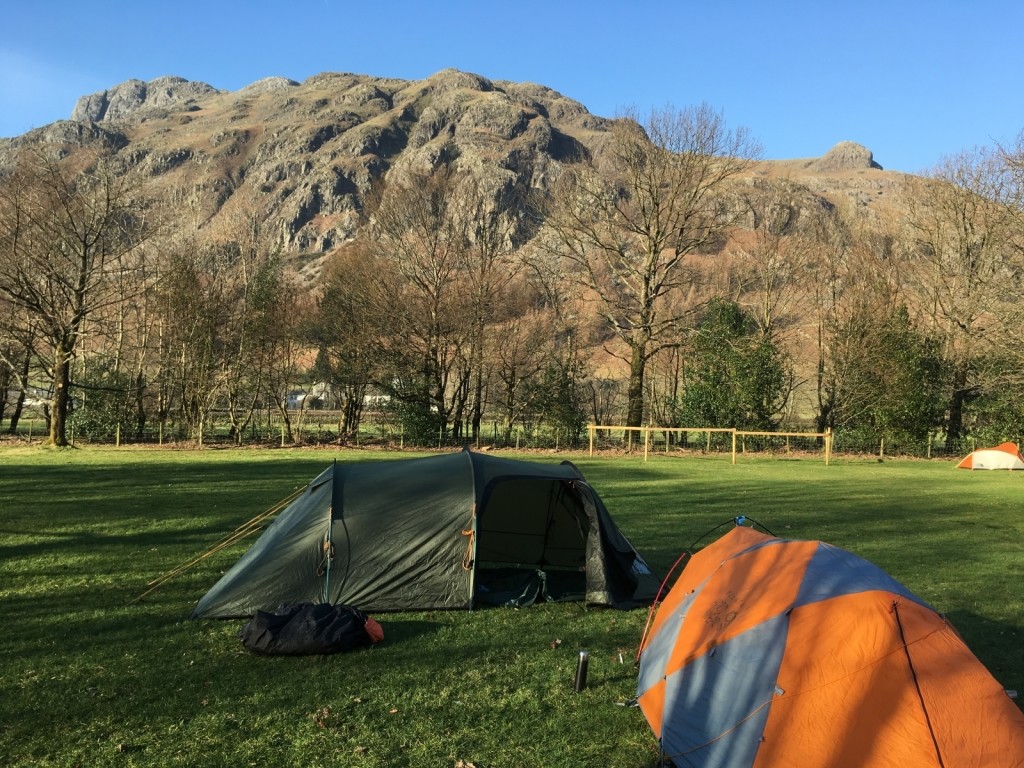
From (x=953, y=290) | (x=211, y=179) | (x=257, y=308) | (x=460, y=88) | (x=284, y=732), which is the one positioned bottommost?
(x=284, y=732)

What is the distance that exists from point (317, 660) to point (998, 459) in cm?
3006

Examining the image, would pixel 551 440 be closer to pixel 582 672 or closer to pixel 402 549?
pixel 402 549

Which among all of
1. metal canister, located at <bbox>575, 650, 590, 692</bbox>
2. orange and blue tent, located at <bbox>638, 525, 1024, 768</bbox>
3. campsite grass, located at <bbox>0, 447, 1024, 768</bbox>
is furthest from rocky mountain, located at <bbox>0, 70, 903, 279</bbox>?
orange and blue tent, located at <bbox>638, 525, 1024, 768</bbox>

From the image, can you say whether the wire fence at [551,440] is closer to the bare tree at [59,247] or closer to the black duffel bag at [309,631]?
the bare tree at [59,247]

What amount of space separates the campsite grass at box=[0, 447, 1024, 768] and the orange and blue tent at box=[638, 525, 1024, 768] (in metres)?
0.70

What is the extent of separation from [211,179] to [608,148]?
137 m

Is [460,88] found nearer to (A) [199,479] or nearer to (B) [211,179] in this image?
(B) [211,179]

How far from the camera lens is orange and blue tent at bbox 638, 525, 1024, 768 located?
3775mm

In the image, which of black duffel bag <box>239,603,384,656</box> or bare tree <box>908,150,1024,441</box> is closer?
black duffel bag <box>239,603,384,656</box>

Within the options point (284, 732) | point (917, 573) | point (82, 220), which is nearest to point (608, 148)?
point (82, 220)

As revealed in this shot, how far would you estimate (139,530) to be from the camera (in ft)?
38.6

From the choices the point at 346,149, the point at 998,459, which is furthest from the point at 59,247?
the point at 346,149

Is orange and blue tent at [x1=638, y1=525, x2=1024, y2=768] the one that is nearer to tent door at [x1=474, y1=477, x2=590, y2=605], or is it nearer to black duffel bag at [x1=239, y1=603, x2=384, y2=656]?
black duffel bag at [x1=239, y1=603, x2=384, y2=656]

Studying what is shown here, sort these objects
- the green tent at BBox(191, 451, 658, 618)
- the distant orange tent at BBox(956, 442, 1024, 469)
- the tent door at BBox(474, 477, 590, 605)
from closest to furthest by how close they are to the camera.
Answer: the green tent at BBox(191, 451, 658, 618)
the tent door at BBox(474, 477, 590, 605)
the distant orange tent at BBox(956, 442, 1024, 469)
